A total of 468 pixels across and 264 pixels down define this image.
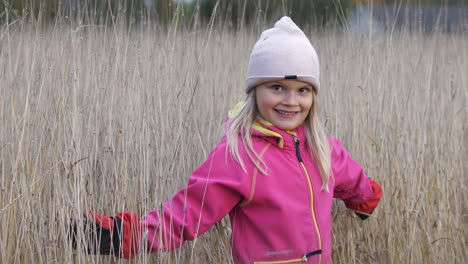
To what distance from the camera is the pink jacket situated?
1.64 m

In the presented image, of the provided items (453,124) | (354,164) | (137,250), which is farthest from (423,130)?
(137,250)

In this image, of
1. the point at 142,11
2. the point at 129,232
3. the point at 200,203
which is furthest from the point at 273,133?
the point at 142,11

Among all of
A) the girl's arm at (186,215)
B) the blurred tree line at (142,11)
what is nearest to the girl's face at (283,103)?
the girl's arm at (186,215)

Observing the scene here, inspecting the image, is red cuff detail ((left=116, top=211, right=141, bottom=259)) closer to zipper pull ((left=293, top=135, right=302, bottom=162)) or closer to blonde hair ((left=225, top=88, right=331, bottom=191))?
blonde hair ((left=225, top=88, right=331, bottom=191))

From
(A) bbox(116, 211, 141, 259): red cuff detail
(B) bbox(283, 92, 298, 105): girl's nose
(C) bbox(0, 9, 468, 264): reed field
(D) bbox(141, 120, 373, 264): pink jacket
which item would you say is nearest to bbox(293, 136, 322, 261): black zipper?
(D) bbox(141, 120, 373, 264): pink jacket

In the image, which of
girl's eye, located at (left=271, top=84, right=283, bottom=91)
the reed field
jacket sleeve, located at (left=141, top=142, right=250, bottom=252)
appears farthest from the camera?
the reed field

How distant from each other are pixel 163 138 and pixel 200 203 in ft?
1.45

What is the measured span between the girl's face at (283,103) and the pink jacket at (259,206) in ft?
0.12

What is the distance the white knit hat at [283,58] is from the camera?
1689 millimetres

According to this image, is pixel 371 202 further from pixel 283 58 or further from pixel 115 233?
pixel 115 233

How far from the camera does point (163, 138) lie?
6.65 ft

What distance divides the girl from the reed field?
0.52ft

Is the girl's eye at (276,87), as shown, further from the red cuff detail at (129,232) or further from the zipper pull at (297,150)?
the red cuff detail at (129,232)

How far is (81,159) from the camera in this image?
5.84ft
